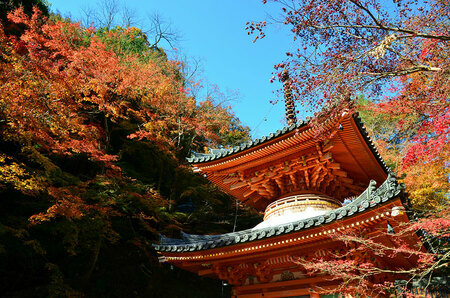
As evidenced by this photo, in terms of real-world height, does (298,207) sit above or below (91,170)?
below

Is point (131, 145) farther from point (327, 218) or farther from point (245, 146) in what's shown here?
point (327, 218)

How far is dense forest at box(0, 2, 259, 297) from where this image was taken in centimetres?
782

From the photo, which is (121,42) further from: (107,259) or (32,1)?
(107,259)

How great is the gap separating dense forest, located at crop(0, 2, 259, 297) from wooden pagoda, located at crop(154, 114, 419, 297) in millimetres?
3735

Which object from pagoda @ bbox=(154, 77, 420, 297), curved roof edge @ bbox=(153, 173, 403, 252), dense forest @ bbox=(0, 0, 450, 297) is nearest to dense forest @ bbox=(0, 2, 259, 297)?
dense forest @ bbox=(0, 0, 450, 297)

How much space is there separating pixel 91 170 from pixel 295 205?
934cm

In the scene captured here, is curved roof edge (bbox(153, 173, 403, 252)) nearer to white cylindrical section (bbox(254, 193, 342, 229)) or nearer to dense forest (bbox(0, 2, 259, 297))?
white cylindrical section (bbox(254, 193, 342, 229))

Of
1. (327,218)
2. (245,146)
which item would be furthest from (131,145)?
(327,218)

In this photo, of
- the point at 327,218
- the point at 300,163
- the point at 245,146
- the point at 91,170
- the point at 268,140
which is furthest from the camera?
the point at 91,170

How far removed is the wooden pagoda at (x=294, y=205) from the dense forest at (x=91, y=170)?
12.3ft

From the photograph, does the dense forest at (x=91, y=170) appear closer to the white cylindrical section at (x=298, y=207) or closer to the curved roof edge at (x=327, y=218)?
the curved roof edge at (x=327, y=218)

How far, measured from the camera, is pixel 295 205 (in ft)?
21.4

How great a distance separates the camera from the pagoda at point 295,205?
462 centimetres

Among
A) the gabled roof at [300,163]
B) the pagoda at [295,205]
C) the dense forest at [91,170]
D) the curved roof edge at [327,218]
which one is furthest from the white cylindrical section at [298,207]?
the dense forest at [91,170]
